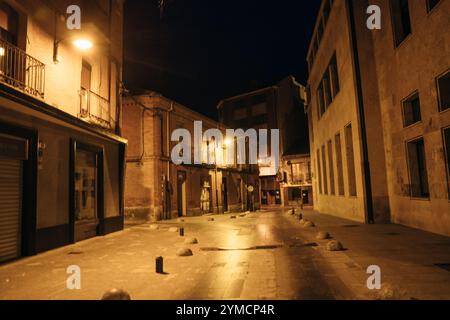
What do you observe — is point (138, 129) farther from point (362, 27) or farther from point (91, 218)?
point (362, 27)

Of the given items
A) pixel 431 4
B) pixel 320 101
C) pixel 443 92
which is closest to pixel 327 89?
pixel 320 101

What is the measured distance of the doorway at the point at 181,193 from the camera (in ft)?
76.5

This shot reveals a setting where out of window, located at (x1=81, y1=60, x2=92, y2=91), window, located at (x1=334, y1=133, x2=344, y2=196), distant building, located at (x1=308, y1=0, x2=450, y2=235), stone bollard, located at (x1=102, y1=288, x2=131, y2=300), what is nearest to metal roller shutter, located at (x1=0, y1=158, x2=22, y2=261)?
window, located at (x1=81, y1=60, x2=92, y2=91)

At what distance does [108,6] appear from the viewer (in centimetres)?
1420

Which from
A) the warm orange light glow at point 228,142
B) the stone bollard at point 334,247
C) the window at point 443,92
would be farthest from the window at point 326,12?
the stone bollard at point 334,247

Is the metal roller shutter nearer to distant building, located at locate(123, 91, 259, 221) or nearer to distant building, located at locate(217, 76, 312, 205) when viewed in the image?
distant building, located at locate(123, 91, 259, 221)

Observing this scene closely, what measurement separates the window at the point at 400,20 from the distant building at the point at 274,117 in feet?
94.4

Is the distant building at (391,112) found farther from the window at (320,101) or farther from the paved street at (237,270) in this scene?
the window at (320,101)

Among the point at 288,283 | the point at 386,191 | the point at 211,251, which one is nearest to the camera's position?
the point at 288,283

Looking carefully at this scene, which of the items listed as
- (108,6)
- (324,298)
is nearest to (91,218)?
(108,6)

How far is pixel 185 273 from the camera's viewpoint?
6.41m

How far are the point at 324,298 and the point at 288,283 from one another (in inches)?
36.1

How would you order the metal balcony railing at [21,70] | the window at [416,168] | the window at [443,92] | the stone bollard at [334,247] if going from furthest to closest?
the window at [416,168], the window at [443,92], the stone bollard at [334,247], the metal balcony railing at [21,70]

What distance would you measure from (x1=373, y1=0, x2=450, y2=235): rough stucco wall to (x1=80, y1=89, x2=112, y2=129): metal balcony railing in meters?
11.6
